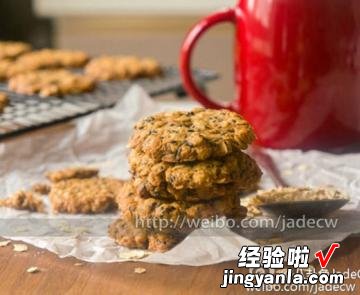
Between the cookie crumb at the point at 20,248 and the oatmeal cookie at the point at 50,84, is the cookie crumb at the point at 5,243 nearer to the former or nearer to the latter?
the cookie crumb at the point at 20,248

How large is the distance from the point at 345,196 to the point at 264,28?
0.27 m

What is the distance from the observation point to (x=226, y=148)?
2.27 feet

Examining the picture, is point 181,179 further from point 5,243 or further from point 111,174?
point 111,174

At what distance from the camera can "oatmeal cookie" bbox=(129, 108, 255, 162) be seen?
A: 69cm

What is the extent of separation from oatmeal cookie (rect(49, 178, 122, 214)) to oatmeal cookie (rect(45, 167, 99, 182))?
6 centimetres

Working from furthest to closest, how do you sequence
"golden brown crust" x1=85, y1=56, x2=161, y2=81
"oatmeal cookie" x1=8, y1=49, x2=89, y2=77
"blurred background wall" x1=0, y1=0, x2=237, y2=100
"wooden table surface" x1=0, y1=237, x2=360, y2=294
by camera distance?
"blurred background wall" x1=0, y1=0, x2=237, y2=100 < "oatmeal cookie" x1=8, y1=49, x2=89, y2=77 < "golden brown crust" x1=85, y1=56, x2=161, y2=81 < "wooden table surface" x1=0, y1=237, x2=360, y2=294

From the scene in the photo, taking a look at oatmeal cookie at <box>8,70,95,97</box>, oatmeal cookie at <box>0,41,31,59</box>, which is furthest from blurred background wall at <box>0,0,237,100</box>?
oatmeal cookie at <box>8,70,95,97</box>

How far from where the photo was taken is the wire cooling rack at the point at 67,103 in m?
1.09

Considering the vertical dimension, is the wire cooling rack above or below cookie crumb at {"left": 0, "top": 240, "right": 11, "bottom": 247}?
above

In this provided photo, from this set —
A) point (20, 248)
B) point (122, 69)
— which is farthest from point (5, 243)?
point (122, 69)

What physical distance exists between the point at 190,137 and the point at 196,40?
1.19 ft

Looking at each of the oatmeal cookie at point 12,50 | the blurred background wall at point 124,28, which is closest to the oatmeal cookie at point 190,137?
the oatmeal cookie at point 12,50

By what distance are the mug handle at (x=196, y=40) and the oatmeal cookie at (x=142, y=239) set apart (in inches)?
14.2

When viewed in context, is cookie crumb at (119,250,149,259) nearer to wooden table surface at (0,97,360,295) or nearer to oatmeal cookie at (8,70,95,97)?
wooden table surface at (0,97,360,295)
